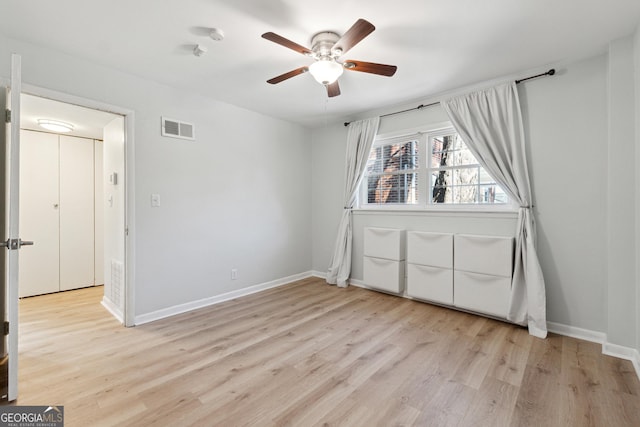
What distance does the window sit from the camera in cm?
326

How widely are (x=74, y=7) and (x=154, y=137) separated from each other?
125 cm

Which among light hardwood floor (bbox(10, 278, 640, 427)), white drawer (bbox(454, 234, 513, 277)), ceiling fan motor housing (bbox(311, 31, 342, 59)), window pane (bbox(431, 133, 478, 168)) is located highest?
ceiling fan motor housing (bbox(311, 31, 342, 59))

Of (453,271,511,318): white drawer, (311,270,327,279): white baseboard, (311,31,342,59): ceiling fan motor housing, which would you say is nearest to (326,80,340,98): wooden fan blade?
(311,31,342,59): ceiling fan motor housing

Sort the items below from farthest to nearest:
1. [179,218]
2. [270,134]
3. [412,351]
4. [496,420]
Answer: [270,134] < [179,218] < [412,351] < [496,420]

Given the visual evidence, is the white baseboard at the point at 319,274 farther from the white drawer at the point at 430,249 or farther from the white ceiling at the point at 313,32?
Answer: the white ceiling at the point at 313,32

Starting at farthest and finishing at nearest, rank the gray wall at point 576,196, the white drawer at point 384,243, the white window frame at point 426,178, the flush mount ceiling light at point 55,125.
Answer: the white drawer at point 384,243
the flush mount ceiling light at point 55,125
the white window frame at point 426,178
the gray wall at point 576,196

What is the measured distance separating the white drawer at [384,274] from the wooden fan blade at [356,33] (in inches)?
103

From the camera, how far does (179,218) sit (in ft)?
10.5

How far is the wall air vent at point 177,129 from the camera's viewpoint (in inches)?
120

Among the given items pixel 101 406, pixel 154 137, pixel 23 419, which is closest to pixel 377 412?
pixel 101 406

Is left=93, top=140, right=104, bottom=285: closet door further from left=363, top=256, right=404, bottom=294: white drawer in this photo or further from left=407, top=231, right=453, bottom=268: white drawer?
left=407, top=231, right=453, bottom=268: white drawer

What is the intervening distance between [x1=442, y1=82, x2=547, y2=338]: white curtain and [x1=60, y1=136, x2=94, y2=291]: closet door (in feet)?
17.7

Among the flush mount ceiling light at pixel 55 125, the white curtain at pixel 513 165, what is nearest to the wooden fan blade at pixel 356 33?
the white curtain at pixel 513 165

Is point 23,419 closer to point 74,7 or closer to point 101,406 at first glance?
point 101,406
